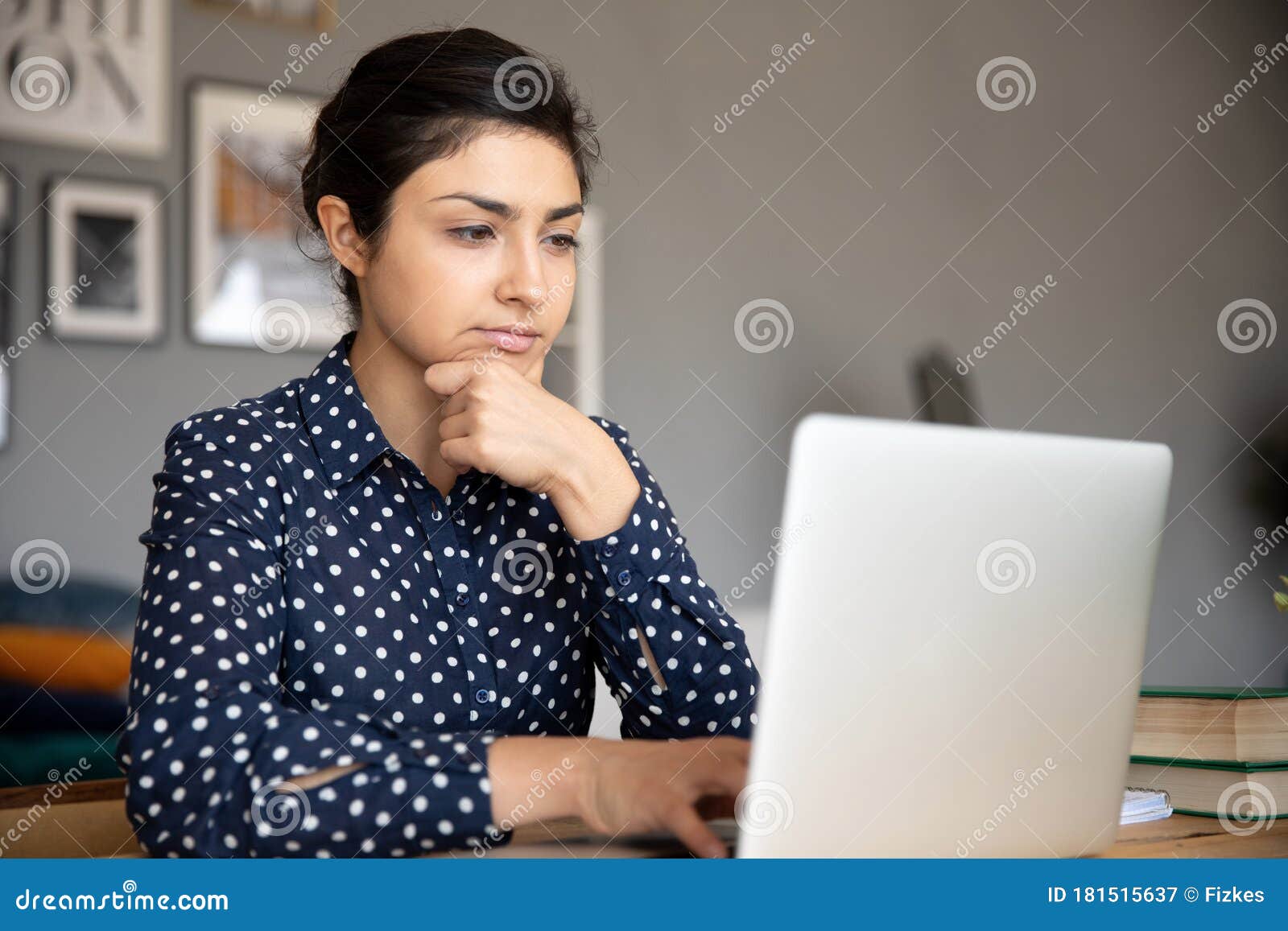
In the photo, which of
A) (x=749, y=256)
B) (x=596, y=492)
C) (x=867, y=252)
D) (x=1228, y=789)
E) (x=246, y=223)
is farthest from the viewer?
(x=867, y=252)

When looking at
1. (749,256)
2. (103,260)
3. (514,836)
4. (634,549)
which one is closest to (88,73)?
(103,260)

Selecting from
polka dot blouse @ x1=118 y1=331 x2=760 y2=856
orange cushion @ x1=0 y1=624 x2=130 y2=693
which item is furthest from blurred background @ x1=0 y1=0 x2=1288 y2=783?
polka dot blouse @ x1=118 y1=331 x2=760 y2=856

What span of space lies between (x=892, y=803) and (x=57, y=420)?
7.81 feet

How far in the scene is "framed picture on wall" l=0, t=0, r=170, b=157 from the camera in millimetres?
2576

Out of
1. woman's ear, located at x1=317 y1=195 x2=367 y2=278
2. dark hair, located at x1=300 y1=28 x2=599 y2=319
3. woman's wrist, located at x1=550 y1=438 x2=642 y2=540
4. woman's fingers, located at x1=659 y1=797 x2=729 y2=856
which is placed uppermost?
dark hair, located at x1=300 y1=28 x2=599 y2=319

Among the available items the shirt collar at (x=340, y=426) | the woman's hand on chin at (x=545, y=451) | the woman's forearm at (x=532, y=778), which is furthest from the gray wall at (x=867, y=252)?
the woman's forearm at (x=532, y=778)

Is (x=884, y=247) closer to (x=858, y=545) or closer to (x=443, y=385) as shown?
(x=443, y=385)

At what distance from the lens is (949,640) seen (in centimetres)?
73

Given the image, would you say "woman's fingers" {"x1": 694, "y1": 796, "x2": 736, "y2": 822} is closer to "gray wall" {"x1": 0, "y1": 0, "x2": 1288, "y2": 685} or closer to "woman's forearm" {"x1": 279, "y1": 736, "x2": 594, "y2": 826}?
"woman's forearm" {"x1": 279, "y1": 736, "x2": 594, "y2": 826}

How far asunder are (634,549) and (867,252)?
262cm

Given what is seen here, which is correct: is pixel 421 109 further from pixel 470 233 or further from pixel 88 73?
pixel 88 73

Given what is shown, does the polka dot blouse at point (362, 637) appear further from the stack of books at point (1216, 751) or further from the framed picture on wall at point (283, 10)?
the framed picture on wall at point (283, 10)

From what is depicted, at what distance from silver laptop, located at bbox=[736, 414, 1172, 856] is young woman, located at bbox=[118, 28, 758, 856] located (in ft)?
1.27

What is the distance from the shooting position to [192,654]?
937mm
